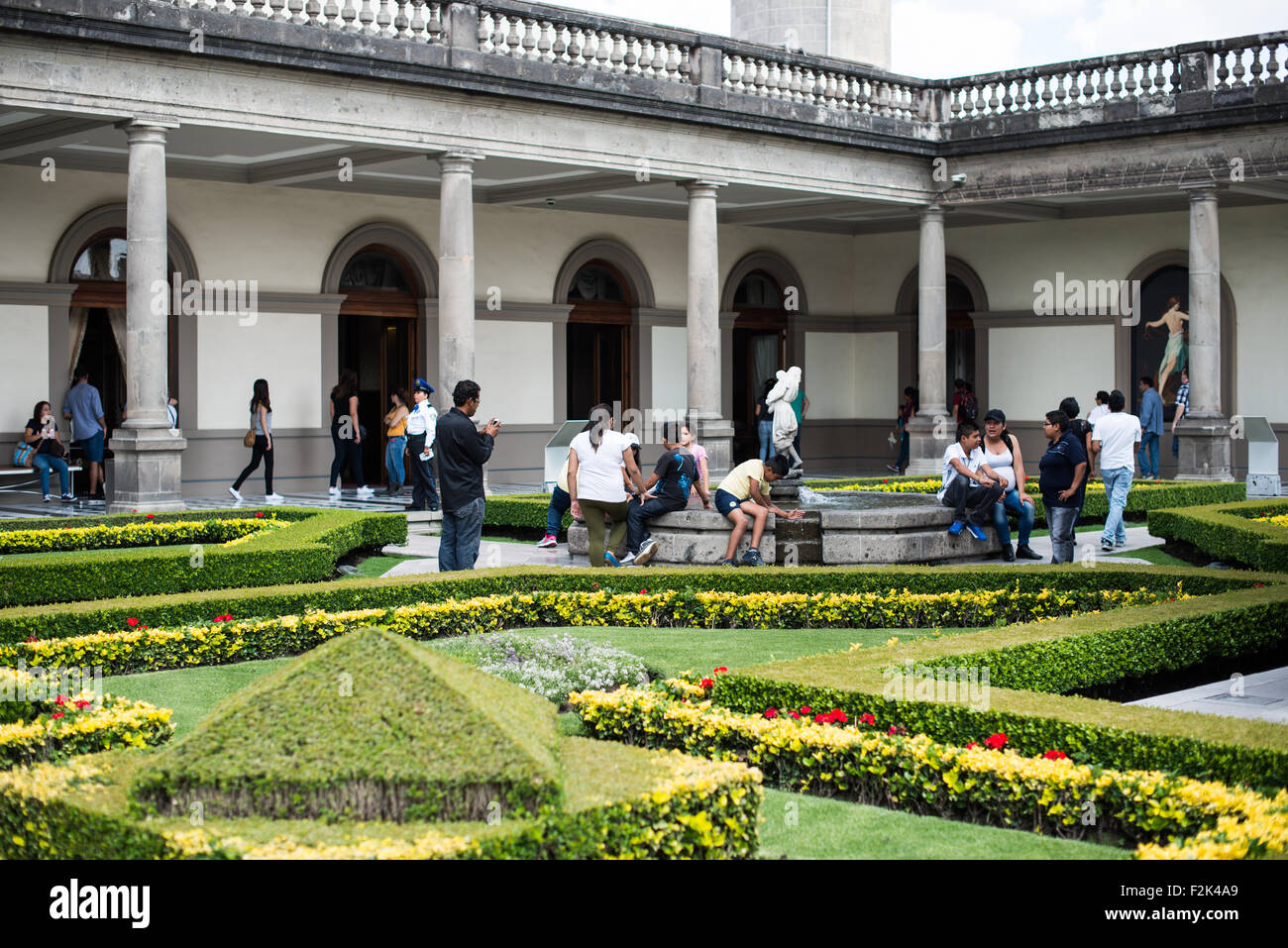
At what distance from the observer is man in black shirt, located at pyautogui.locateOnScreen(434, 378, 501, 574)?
11250 millimetres

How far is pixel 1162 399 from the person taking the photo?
80.8 feet

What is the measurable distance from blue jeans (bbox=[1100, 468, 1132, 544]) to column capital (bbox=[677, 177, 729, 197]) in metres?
7.65

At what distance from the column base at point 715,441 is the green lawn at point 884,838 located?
47.9 ft

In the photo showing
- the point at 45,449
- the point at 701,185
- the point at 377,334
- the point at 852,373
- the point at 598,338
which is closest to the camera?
the point at 45,449

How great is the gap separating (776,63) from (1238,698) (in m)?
15.1

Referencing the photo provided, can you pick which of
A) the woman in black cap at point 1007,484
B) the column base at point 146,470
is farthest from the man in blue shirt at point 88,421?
the woman in black cap at point 1007,484

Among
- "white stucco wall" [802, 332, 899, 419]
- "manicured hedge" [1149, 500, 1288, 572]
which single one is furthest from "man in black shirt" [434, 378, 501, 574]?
"white stucco wall" [802, 332, 899, 419]

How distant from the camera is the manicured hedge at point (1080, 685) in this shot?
5734mm

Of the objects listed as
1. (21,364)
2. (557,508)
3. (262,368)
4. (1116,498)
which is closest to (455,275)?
(557,508)

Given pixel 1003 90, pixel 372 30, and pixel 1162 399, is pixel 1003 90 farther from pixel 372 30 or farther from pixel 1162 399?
pixel 372 30

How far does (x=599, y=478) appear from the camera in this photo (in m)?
12.6

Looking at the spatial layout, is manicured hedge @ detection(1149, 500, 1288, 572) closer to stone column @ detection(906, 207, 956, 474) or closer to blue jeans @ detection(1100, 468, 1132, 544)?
blue jeans @ detection(1100, 468, 1132, 544)

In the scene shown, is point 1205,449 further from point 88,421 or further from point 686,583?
point 88,421

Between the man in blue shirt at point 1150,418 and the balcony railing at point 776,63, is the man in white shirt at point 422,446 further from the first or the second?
the man in blue shirt at point 1150,418
